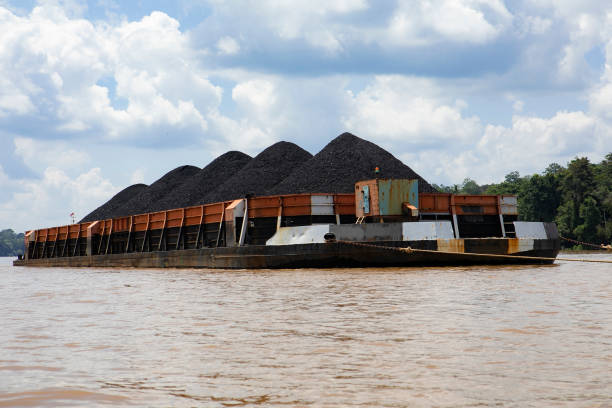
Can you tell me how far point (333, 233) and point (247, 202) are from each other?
6.74 metres

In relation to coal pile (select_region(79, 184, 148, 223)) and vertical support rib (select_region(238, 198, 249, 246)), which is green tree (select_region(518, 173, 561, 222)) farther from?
vertical support rib (select_region(238, 198, 249, 246))

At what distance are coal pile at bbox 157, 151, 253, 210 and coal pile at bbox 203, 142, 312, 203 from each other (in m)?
3.07

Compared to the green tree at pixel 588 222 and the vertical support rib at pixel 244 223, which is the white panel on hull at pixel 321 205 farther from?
the green tree at pixel 588 222

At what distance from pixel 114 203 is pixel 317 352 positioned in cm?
7173

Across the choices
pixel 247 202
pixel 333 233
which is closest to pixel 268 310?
pixel 333 233

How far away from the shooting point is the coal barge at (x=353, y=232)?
1083 inches

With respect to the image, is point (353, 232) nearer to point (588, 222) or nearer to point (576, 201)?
point (588, 222)

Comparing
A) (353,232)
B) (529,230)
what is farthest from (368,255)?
(529,230)

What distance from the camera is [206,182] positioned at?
193ft

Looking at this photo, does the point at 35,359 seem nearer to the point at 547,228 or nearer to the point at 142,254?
the point at 547,228

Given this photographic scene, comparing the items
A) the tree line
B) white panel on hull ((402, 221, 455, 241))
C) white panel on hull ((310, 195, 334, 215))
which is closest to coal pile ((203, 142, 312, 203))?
white panel on hull ((310, 195, 334, 215))

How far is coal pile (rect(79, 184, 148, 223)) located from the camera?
239 ft

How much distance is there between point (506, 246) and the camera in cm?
2778

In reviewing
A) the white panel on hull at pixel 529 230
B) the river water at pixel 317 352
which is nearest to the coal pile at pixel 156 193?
the white panel on hull at pixel 529 230
